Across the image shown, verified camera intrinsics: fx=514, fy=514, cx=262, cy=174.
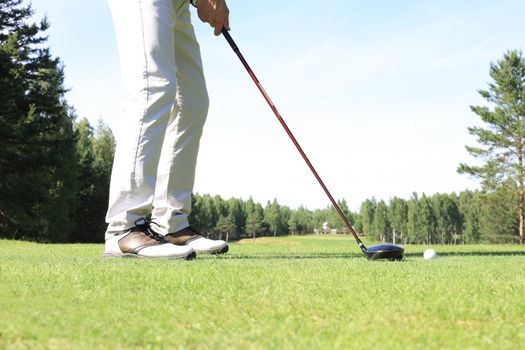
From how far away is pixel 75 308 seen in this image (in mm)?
1646

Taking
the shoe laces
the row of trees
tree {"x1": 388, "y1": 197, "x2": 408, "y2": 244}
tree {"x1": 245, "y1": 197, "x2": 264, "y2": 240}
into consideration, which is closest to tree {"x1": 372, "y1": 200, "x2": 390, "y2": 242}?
tree {"x1": 388, "y1": 197, "x2": 408, "y2": 244}

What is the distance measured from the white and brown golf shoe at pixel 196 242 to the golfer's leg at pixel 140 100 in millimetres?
690

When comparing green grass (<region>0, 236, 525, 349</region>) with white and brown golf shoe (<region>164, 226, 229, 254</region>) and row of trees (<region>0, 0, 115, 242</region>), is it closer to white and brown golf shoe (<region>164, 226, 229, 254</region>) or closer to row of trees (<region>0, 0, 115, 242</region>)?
white and brown golf shoe (<region>164, 226, 229, 254</region>)

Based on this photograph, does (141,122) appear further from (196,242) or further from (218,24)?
(218,24)

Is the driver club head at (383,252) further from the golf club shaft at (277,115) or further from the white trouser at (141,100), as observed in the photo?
the white trouser at (141,100)

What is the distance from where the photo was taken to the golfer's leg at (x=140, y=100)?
3.49 meters

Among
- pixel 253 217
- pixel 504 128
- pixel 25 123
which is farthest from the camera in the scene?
pixel 253 217

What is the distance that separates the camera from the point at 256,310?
162 cm

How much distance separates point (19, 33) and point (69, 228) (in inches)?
656

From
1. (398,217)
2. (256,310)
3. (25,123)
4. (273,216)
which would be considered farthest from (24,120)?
(273,216)

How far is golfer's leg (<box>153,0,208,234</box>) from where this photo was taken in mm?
4219

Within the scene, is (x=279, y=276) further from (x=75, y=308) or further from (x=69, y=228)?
(x=69, y=228)

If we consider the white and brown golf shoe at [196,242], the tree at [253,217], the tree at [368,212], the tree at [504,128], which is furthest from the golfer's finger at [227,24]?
the tree at [253,217]

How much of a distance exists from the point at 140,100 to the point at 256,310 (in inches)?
91.5
